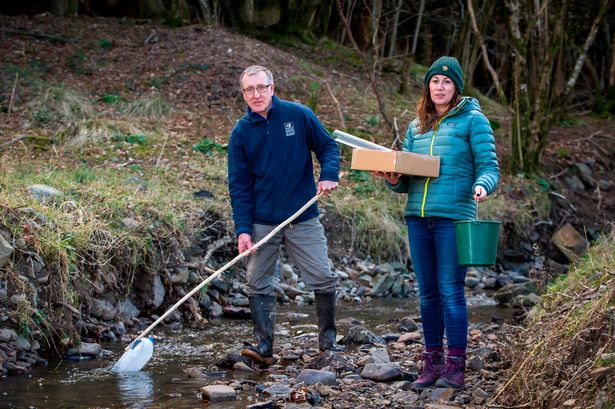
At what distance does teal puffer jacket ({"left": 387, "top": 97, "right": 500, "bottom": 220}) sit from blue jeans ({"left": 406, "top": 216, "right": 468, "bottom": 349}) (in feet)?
0.27

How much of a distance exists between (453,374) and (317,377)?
81 centimetres

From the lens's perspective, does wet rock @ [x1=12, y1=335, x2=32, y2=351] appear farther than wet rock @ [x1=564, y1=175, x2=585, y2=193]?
No

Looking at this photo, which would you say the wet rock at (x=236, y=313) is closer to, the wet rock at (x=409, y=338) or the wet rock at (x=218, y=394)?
the wet rock at (x=409, y=338)

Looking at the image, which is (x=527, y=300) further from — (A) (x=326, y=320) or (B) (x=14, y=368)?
(B) (x=14, y=368)

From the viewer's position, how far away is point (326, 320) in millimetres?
6105

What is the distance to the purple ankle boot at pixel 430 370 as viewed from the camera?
503 cm

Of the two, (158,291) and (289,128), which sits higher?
(289,128)

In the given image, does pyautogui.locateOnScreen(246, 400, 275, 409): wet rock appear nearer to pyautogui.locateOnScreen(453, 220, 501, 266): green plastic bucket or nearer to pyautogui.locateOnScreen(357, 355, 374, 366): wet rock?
pyautogui.locateOnScreen(357, 355, 374, 366): wet rock

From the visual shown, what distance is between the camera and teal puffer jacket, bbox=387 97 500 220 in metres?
4.89

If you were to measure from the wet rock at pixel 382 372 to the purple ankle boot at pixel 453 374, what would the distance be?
0.43 metres

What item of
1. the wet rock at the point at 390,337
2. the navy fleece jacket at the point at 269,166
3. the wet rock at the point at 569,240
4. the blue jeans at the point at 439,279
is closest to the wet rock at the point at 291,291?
the wet rock at the point at 390,337

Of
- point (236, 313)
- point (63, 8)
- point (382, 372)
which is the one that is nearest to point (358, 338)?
point (382, 372)

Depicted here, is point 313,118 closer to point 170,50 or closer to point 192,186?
point 192,186

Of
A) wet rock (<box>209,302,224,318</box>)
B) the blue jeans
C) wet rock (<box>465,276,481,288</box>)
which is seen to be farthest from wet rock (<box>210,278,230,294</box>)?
the blue jeans
